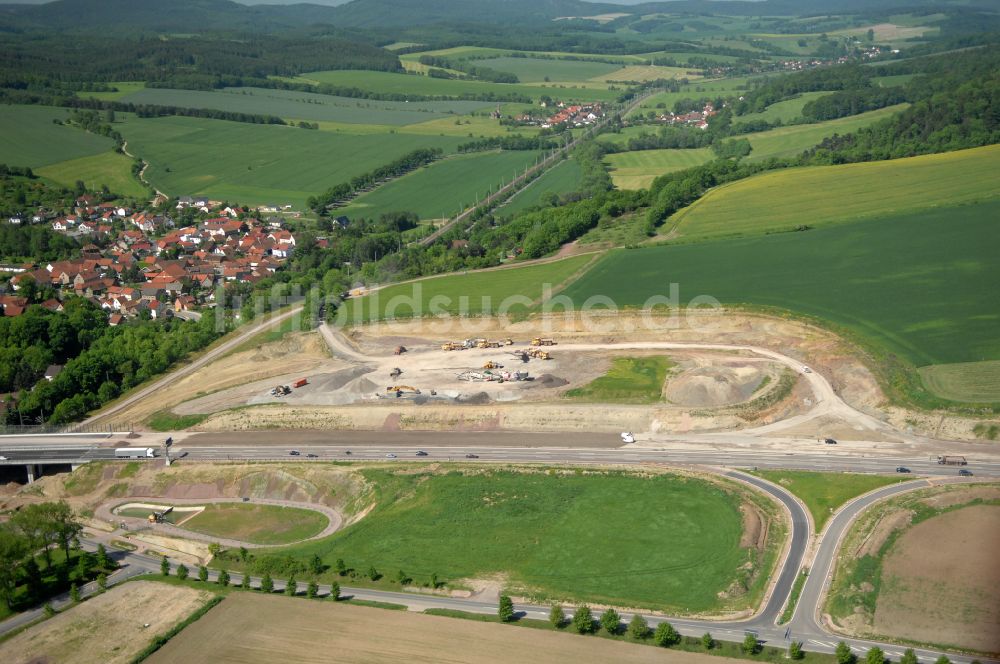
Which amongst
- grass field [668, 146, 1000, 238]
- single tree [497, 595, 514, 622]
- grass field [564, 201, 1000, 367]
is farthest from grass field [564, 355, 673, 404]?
Answer: grass field [668, 146, 1000, 238]

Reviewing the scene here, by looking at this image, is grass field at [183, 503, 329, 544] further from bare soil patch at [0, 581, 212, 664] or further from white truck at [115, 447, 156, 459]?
bare soil patch at [0, 581, 212, 664]

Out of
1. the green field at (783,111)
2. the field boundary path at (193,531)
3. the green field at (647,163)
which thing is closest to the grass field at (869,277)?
the field boundary path at (193,531)

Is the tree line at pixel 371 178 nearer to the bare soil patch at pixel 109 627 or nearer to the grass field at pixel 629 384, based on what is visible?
the grass field at pixel 629 384

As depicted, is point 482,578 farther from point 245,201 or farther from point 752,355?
point 245,201

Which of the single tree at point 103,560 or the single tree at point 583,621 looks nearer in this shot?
the single tree at point 583,621

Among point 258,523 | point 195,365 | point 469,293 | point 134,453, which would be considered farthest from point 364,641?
point 469,293

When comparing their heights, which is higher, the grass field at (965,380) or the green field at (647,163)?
the green field at (647,163)
